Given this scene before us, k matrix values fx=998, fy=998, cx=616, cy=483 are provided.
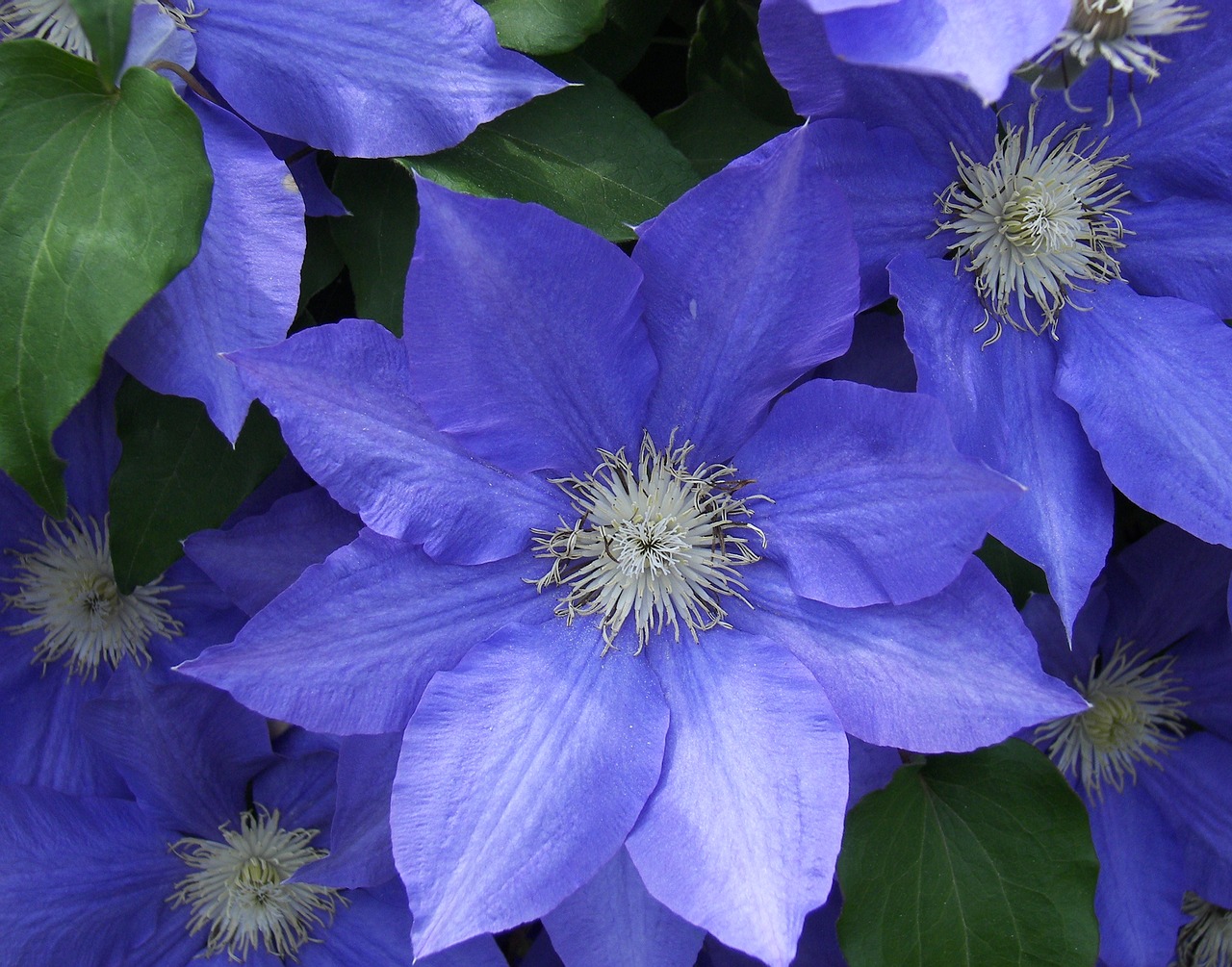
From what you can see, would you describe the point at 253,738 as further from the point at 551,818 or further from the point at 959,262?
the point at 959,262

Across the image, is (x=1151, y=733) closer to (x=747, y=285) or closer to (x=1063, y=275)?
(x=1063, y=275)

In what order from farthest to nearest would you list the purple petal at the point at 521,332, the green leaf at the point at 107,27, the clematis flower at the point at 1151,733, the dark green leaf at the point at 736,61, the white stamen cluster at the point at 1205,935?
the white stamen cluster at the point at 1205,935, the clematis flower at the point at 1151,733, the dark green leaf at the point at 736,61, the purple petal at the point at 521,332, the green leaf at the point at 107,27

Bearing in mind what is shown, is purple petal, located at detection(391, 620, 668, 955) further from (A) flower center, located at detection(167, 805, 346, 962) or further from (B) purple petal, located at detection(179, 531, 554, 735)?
(A) flower center, located at detection(167, 805, 346, 962)

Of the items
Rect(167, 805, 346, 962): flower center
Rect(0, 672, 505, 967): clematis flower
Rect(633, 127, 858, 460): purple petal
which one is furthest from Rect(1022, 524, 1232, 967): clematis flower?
Rect(167, 805, 346, 962): flower center

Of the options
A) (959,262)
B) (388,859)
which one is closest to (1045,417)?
(959,262)

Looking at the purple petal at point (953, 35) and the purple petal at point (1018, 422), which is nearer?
the purple petal at point (953, 35)

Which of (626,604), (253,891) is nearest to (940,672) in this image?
(626,604)

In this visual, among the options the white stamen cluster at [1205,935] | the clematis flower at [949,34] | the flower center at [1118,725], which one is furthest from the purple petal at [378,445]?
the white stamen cluster at [1205,935]

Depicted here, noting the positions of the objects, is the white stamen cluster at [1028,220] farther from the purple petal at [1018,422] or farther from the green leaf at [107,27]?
the green leaf at [107,27]
